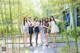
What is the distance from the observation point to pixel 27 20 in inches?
421

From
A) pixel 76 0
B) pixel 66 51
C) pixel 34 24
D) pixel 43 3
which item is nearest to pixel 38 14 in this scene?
pixel 43 3

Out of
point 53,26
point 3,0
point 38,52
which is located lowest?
point 38,52

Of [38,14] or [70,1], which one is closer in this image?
[70,1]

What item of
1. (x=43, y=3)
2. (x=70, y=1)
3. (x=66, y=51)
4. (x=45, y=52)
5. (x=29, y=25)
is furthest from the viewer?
(x=43, y=3)

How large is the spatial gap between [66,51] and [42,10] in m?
15.3

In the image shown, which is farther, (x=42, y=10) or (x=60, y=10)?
(x=42, y=10)

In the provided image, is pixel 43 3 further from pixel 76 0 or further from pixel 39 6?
pixel 76 0

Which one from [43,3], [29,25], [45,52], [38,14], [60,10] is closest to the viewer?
[60,10]

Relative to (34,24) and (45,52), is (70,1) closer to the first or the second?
(45,52)

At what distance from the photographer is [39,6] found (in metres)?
22.0

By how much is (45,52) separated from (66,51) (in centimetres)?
272

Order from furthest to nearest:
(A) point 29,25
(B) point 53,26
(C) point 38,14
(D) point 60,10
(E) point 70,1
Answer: (C) point 38,14, (A) point 29,25, (B) point 53,26, (D) point 60,10, (E) point 70,1

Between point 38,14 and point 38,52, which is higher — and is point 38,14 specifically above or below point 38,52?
above

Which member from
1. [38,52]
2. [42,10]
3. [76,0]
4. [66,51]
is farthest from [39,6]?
[76,0]
